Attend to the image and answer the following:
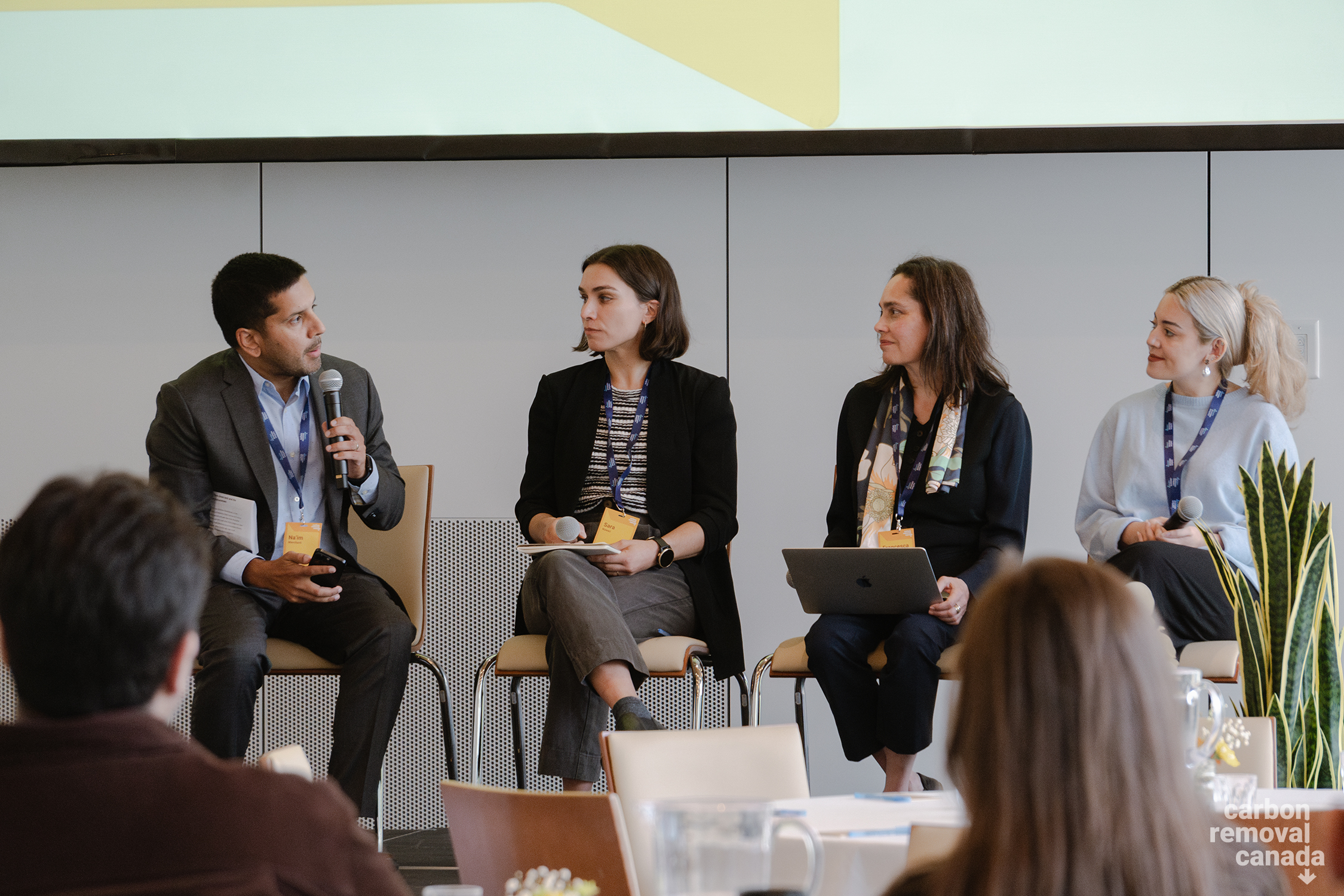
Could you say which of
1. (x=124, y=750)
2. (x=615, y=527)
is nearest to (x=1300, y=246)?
(x=615, y=527)

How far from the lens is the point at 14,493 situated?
423 centimetres

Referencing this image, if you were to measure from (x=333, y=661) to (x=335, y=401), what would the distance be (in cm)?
60

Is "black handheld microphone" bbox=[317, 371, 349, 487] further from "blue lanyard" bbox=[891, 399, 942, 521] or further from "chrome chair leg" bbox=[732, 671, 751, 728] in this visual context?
"blue lanyard" bbox=[891, 399, 942, 521]

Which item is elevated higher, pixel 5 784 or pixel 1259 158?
pixel 1259 158

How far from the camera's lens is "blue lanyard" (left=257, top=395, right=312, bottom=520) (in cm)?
306

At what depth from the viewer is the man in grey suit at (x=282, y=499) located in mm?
2850

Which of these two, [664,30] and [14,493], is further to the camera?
[14,493]

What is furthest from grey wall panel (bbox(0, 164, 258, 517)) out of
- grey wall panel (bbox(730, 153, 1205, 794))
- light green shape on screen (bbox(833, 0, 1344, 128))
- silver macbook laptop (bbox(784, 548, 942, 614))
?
silver macbook laptop (bbox(784, 548, 942, 614))

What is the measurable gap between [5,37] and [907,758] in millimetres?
3435

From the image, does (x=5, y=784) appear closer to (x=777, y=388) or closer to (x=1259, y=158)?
(x=777, y=388)

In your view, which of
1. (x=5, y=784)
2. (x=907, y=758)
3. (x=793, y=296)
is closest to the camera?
(x=5, y=784)

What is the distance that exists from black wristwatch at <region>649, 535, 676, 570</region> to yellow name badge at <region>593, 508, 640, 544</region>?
0.06m

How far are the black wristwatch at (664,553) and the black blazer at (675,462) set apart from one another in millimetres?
71

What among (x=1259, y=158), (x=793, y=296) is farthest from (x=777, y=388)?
(x=1259, y=158)
